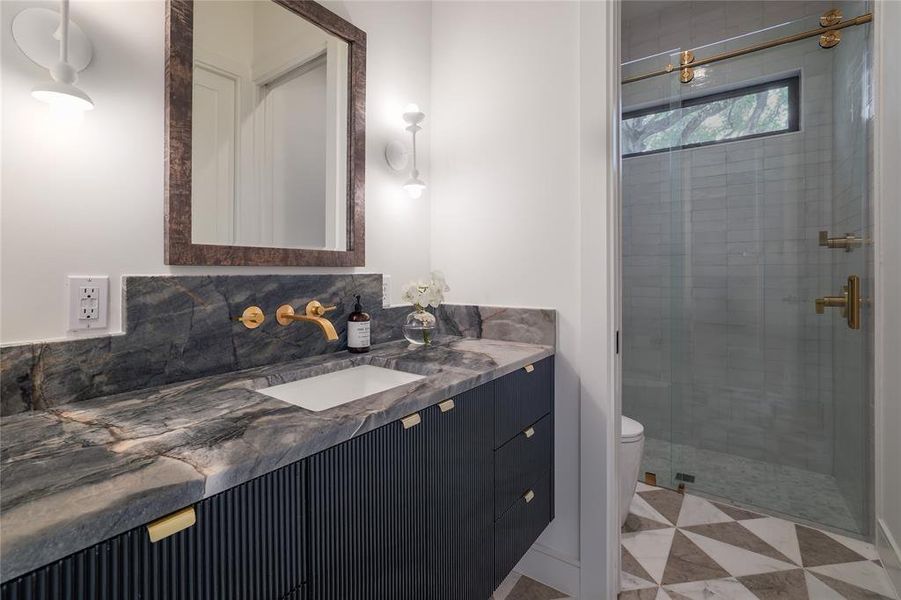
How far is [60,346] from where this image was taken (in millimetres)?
915

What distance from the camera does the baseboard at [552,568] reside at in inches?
62.6

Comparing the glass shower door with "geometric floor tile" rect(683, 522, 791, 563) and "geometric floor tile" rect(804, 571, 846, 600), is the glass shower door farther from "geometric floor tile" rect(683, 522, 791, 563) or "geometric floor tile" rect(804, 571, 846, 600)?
"geometric floor tile" rect(804, 571, 846, 600)

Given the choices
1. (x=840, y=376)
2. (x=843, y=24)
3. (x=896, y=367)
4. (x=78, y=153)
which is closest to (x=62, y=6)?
(x=78, y=153)

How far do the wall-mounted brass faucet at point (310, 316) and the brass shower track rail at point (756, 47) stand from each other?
2.35 m

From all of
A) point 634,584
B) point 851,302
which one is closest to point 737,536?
point 634,584

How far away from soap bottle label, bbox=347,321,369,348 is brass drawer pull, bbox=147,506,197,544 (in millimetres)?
917

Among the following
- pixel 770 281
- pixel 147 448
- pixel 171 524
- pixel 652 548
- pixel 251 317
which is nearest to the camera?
pixel 171 524

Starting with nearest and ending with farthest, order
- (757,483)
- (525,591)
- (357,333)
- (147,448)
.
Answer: (147,448) < (357,333) < (525,591) < (757,483)

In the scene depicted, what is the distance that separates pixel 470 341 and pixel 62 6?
1.43m

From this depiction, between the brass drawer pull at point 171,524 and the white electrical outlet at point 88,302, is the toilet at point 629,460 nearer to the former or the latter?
the brass drawer pull at point 171,524

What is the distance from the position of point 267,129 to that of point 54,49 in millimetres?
507

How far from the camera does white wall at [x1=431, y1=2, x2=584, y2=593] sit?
1602mm

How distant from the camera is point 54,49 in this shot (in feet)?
2.96

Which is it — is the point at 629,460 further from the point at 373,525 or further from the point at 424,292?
the point at 373,525
